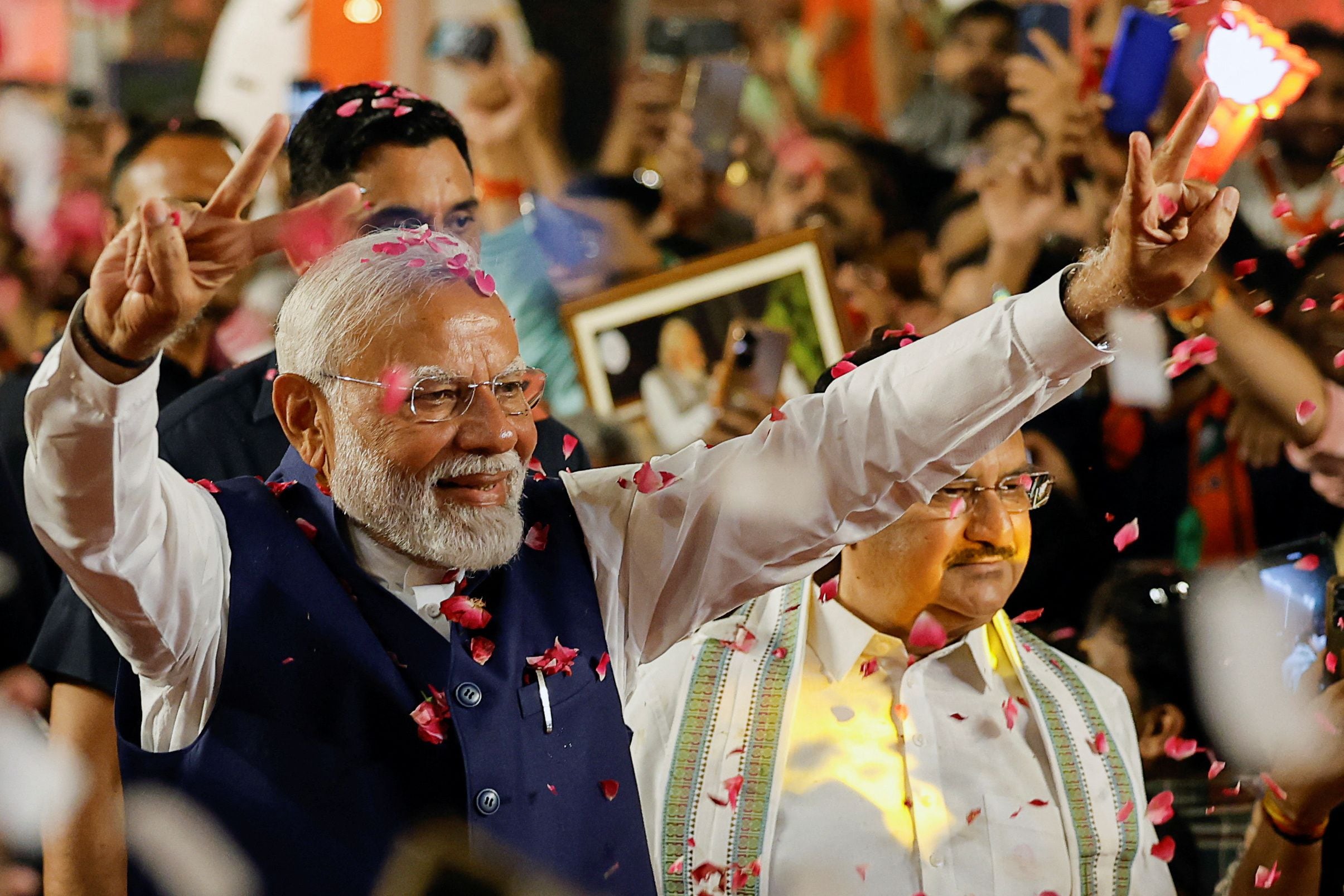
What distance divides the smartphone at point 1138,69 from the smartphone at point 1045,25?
1.52ft

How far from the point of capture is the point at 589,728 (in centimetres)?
211

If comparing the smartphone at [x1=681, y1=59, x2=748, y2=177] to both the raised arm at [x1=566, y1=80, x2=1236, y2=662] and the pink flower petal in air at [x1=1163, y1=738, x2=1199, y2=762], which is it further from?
the raised arm at [x1=566, y1=80, x2=1236, y2=662]

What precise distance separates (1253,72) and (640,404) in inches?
68.7

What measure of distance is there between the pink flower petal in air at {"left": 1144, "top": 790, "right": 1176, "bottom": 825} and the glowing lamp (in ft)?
5.08

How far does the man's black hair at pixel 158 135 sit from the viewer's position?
357 centimetres

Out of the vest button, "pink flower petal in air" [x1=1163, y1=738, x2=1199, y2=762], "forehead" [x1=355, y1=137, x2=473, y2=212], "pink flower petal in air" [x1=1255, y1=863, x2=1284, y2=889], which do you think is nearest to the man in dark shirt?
"forehead" [x1=355, y1=137, x2=473, y2=212]

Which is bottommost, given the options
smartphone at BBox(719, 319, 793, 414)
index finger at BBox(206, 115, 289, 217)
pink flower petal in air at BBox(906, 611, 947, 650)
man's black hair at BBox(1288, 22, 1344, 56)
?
smartphone at BBox(719, 319, 793, 414)

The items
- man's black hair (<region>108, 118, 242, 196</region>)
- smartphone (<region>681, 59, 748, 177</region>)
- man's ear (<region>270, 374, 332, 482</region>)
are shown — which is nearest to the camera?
man's ear (<region>270, 374, 332, 482</region>)

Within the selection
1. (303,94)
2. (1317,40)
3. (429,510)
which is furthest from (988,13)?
(429,510)

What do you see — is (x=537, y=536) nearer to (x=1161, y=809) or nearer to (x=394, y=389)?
(x=394, y=389)

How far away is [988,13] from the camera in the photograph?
514cm

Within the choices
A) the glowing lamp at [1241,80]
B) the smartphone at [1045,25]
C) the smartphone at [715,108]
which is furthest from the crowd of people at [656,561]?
the smartphone at [715,108]

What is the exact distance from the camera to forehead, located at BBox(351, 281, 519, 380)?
2105mm

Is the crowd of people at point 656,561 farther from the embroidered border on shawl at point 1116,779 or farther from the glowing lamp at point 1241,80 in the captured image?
the glowing lamp at point 1241,80
